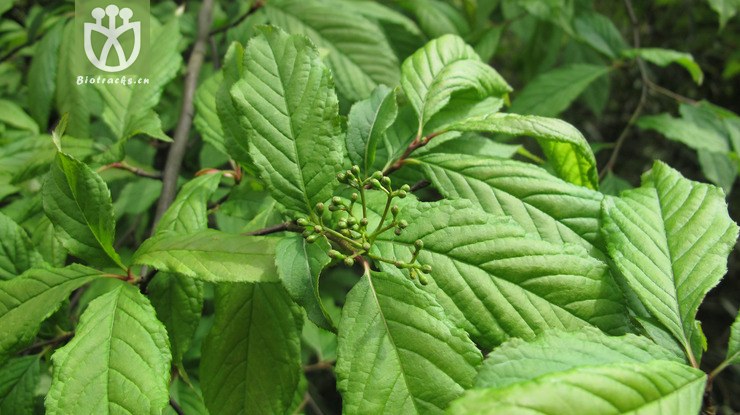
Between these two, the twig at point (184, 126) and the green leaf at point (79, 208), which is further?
the twig at point (184, 126)

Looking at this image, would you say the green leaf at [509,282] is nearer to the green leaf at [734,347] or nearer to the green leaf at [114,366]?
the green leaf at [734,347]

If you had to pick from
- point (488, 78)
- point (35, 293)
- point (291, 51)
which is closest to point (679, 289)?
point (488, 78)

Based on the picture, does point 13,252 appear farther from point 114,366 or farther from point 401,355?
point 401,355

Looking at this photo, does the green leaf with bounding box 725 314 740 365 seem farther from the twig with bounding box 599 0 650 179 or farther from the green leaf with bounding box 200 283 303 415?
the twig with bounding box 599 0 650 179

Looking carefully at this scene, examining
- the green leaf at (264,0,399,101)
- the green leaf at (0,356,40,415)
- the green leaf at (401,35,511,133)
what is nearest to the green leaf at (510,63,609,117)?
the green leaf at (264,0,399,101)

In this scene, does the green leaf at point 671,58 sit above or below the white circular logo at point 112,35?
above

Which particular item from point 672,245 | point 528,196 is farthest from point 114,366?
point 672,245

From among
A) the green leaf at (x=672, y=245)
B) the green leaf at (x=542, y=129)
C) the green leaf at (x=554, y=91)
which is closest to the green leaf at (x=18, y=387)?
the green leaf at (x=542, y=129)
